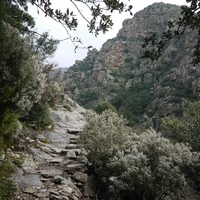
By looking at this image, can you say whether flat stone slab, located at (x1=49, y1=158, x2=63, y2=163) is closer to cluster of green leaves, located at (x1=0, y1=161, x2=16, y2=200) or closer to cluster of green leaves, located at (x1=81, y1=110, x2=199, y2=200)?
cluster of green leaves, located at (x1=81, y1=110, x2=199, y2=200)

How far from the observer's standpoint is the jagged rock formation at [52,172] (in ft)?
19.9

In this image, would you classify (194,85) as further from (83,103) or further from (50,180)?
(50,180)

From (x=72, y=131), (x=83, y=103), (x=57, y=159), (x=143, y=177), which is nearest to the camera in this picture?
(x=143, y=177)

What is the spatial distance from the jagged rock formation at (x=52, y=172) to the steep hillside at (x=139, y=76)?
139 ft

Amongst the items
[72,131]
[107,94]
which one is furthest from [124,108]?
[72,131]

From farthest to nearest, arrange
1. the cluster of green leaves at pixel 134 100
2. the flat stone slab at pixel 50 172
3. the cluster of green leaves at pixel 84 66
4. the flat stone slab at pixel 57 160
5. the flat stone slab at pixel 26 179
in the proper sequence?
the cluster of green leaves at pixel 84 66, the cluster of green leaves at pixel 134 100, the flat stone slab at pixel 57 160, the flat stone slab at pixel 50 172, the flat stone slab at pixel 26 179

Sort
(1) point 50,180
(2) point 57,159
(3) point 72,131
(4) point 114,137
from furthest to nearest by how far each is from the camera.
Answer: (3) point 72,131 → (2) point 57,159 → (4) point 114,137 → (1) point 50,180

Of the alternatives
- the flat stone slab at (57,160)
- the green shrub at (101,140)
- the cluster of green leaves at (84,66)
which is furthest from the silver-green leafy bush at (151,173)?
the cluster of green leaves at (84,66)

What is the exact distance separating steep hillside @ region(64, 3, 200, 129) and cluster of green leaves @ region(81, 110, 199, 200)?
43.3m

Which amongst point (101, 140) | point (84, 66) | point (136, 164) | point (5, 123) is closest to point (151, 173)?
point (136, 164)

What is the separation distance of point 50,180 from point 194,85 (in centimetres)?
5158

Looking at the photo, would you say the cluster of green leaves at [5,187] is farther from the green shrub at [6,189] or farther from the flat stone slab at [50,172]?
the flat stone slab at [50,172]

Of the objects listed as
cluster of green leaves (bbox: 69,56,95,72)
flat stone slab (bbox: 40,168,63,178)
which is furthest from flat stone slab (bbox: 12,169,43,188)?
cluster of green leaves (bbox: 69,56,95,72)

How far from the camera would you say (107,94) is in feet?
247
